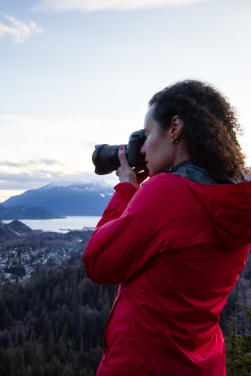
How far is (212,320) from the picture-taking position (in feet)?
2.79

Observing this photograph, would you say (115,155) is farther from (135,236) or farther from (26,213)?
(26,213)

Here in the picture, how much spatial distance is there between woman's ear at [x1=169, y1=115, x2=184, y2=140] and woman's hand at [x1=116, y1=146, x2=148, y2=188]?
18 centimetres

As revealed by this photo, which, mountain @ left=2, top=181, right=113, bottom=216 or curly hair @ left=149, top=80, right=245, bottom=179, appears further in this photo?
mountain @ left=2, top=181, right=113, bottom=216

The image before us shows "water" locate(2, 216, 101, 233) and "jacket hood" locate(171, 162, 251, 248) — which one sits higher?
"jacket hood" locate(171, 162, 251, 248)

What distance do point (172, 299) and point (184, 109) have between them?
0.44 metres

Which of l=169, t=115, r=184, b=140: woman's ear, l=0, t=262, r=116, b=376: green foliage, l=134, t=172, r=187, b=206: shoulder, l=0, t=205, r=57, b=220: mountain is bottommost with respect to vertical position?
l=0, t=262, r=116, b=376: green foliage

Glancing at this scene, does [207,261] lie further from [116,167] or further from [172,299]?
[116,167]

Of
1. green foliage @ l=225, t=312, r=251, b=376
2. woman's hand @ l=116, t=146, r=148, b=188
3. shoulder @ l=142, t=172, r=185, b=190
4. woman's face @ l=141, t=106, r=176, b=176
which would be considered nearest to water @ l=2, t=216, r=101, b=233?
green foliage @ l=225, t=312, r=251, b=376

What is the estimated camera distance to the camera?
1013 millimetres

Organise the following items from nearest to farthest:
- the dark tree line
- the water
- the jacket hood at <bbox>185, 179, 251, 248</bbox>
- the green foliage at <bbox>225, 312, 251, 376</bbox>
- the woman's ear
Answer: the jacket hood at <bbox>185, 179, 251, 248</bbox>
the woman's ear
the green foliage at <bbox>225, 312, 251, 376</bbox>
the dark tree line
the water

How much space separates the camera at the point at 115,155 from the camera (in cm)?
101

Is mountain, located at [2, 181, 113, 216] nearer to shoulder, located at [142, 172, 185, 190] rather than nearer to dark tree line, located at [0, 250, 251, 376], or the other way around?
dark tree line, located at [0, 250, 251, 376]

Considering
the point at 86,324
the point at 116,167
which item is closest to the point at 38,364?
the point at 86,324

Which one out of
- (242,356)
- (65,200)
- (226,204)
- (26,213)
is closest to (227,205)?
(226,204)
